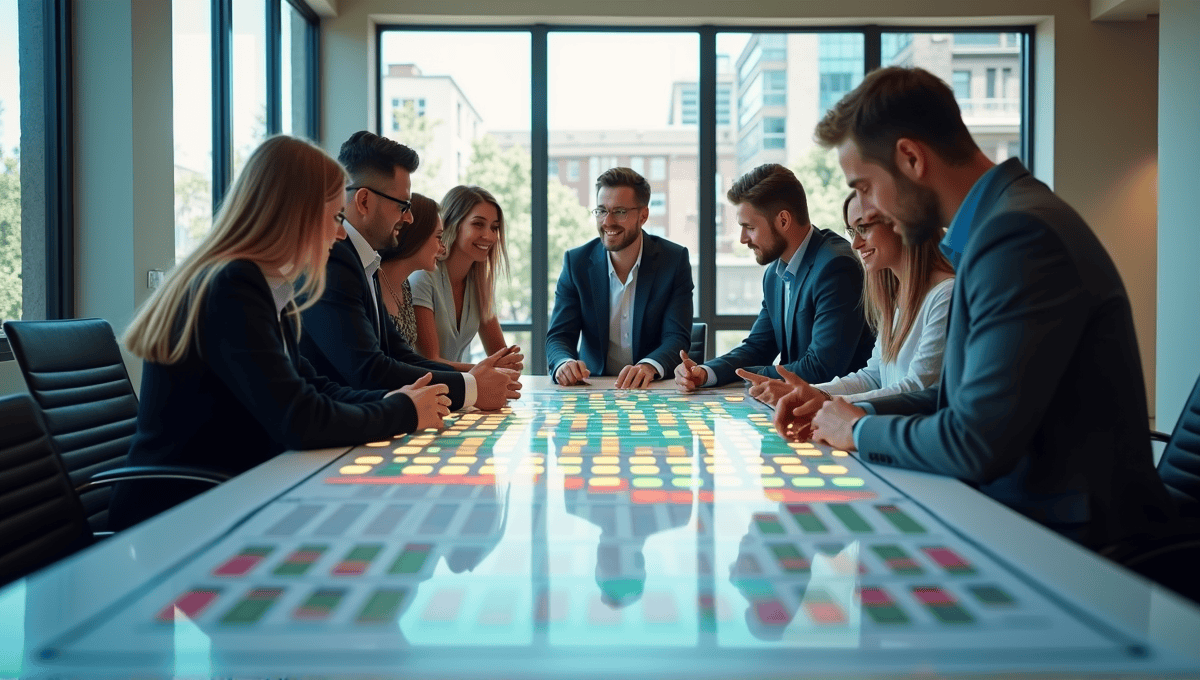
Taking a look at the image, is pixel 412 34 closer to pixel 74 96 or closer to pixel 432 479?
pixel 74 96

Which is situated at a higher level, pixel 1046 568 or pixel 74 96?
pixel 74 96

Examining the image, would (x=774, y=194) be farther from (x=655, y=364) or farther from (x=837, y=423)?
(x=837, y=423)

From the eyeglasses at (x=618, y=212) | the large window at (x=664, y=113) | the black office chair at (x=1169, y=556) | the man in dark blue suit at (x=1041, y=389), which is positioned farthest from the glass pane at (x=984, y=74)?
the black office chair at (x=1169, y=556)

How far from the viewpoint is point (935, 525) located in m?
1.08

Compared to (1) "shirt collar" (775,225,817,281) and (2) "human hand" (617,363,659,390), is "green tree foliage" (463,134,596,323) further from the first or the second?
(2) "human hand" (617,363,659,390)

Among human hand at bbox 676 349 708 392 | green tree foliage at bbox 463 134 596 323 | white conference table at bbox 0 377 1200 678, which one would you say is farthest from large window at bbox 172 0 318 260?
white conference table at bbox 0 377 1200 678

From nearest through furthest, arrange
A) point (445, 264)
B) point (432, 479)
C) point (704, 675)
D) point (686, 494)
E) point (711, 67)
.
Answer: point (704, 675), point (686, 494), point (432, 479), point (445, 264), point (711, 67)

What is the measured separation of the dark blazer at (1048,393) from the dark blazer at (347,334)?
4.65 feet

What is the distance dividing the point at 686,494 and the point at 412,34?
5.58 meters

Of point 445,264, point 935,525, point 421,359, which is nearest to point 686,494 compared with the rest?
point 935,525

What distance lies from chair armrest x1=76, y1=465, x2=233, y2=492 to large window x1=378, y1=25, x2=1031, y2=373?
458cm

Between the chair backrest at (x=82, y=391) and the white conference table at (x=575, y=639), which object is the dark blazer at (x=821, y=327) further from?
the white conference table at (x=575, y=639)

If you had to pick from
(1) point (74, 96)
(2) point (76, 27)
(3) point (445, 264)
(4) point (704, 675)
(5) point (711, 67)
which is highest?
(5) point (711, 67)

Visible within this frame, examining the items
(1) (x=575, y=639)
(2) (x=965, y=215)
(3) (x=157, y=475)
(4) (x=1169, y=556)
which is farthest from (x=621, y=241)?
(1) (x=575, y=639)
